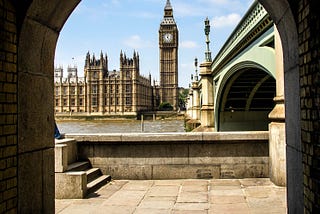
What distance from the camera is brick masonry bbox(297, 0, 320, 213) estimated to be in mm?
3404

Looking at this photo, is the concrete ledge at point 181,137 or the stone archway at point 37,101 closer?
the stone archway at point 37,101

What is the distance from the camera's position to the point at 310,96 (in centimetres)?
363

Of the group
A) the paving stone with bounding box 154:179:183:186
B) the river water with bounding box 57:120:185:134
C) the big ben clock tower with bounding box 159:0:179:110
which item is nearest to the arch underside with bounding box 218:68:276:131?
the paving stone with bounding box 154:179:183:186

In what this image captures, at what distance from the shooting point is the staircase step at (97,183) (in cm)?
683

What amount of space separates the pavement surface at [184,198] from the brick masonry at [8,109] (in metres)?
1.76

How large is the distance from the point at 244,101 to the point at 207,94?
2.82 m

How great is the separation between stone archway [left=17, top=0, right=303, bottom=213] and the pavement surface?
971 millimetres

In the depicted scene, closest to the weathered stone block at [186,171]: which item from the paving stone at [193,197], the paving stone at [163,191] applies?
the paving stone at [163,191]

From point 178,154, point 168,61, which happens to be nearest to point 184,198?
point 178,154

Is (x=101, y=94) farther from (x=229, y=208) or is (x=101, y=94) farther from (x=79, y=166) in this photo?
(x=229, y=208)

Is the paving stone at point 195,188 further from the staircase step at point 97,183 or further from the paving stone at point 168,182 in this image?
the staircase step at point 97,183

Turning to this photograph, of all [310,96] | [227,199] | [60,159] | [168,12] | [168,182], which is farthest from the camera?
[168,12]

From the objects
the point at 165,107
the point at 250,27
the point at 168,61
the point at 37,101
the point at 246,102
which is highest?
the point at 168,61

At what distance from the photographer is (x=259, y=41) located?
11.8 metres
